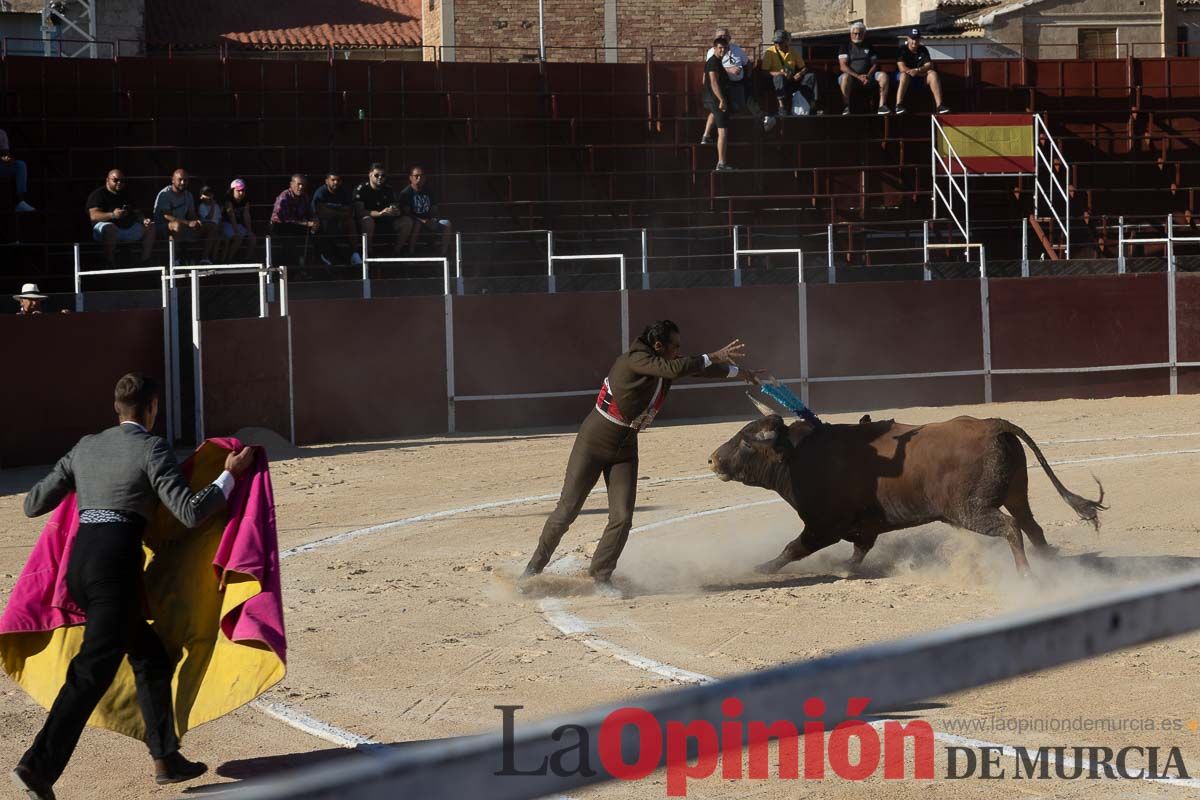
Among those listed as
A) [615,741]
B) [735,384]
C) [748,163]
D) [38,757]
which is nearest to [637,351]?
[38,757]

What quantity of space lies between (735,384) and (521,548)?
9.06m

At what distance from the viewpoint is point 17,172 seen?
65.2 feet

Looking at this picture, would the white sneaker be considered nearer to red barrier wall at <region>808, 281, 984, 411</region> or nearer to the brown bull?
the brown bull

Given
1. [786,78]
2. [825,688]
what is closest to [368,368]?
[786,78]

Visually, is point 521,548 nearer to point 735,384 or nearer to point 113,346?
point 113,346

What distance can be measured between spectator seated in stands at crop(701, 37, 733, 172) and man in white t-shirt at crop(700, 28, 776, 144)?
0.20 ft

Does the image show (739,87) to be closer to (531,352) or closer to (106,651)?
(531,352)

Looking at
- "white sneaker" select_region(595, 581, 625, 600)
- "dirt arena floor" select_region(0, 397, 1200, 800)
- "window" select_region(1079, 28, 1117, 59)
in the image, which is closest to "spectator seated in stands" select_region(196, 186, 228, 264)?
"dirt arena floor" select_region(0, 397, 1200, 800)

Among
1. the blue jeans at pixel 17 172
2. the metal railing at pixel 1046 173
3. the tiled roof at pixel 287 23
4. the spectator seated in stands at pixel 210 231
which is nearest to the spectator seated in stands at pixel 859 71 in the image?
the metal railing at pixel 1046 173

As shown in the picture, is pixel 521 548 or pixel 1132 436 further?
pixel 1132 436

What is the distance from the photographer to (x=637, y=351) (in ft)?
28.9

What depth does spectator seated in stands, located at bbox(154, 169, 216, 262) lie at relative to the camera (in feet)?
59.8

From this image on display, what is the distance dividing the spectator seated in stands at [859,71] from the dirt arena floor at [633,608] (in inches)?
444

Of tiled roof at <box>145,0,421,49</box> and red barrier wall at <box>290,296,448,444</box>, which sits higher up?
tiled roof at <box>145,0,421,49</box>
